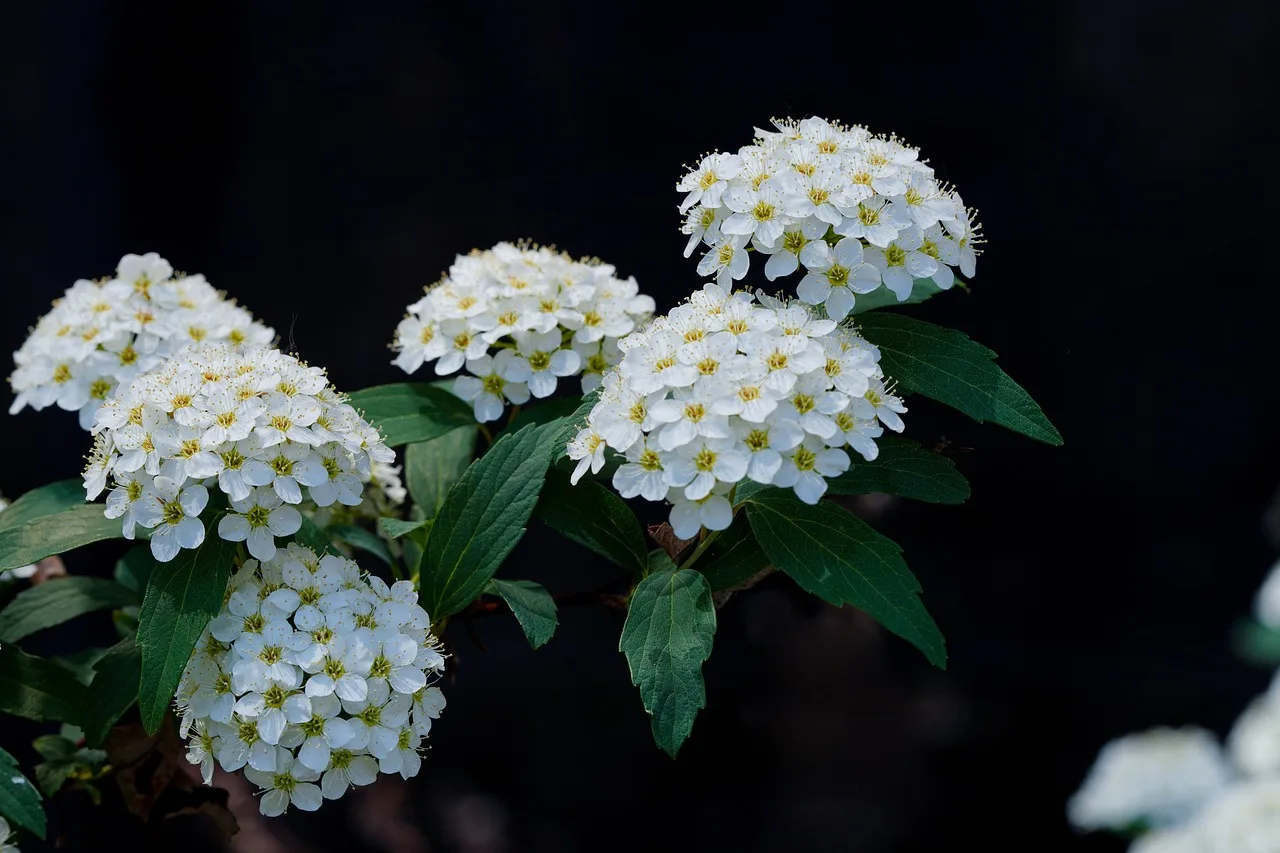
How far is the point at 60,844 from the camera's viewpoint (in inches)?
59.1

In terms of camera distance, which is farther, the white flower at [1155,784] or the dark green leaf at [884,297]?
the white flower at [1155,784]

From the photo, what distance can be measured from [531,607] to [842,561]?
12.1 inches

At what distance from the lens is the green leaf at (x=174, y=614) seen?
115cm

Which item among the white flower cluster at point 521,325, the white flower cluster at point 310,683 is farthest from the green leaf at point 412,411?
the white flower cluster at point 310,683

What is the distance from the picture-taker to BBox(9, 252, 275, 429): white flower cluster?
1463mm

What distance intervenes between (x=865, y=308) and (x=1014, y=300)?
6.32 ft

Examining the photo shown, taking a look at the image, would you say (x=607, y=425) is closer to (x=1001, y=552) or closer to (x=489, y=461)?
(x=489, y=461)

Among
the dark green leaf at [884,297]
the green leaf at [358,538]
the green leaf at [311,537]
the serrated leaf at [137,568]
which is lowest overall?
the green leaf at [311,537]

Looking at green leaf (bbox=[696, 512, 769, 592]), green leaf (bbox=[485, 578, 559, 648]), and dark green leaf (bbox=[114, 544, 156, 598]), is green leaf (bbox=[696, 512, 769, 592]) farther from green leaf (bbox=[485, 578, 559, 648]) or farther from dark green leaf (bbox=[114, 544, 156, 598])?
dark green leaf (bbox=[114, 544, 156, 598])

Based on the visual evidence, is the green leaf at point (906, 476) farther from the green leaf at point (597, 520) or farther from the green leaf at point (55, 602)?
the green leaf at point (55, 602)

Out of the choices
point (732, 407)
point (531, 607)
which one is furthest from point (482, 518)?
point (732, 407)

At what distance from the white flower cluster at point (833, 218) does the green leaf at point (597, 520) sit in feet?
0.85

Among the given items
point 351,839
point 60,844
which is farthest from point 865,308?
point 351,839

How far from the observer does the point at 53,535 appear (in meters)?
1.25
